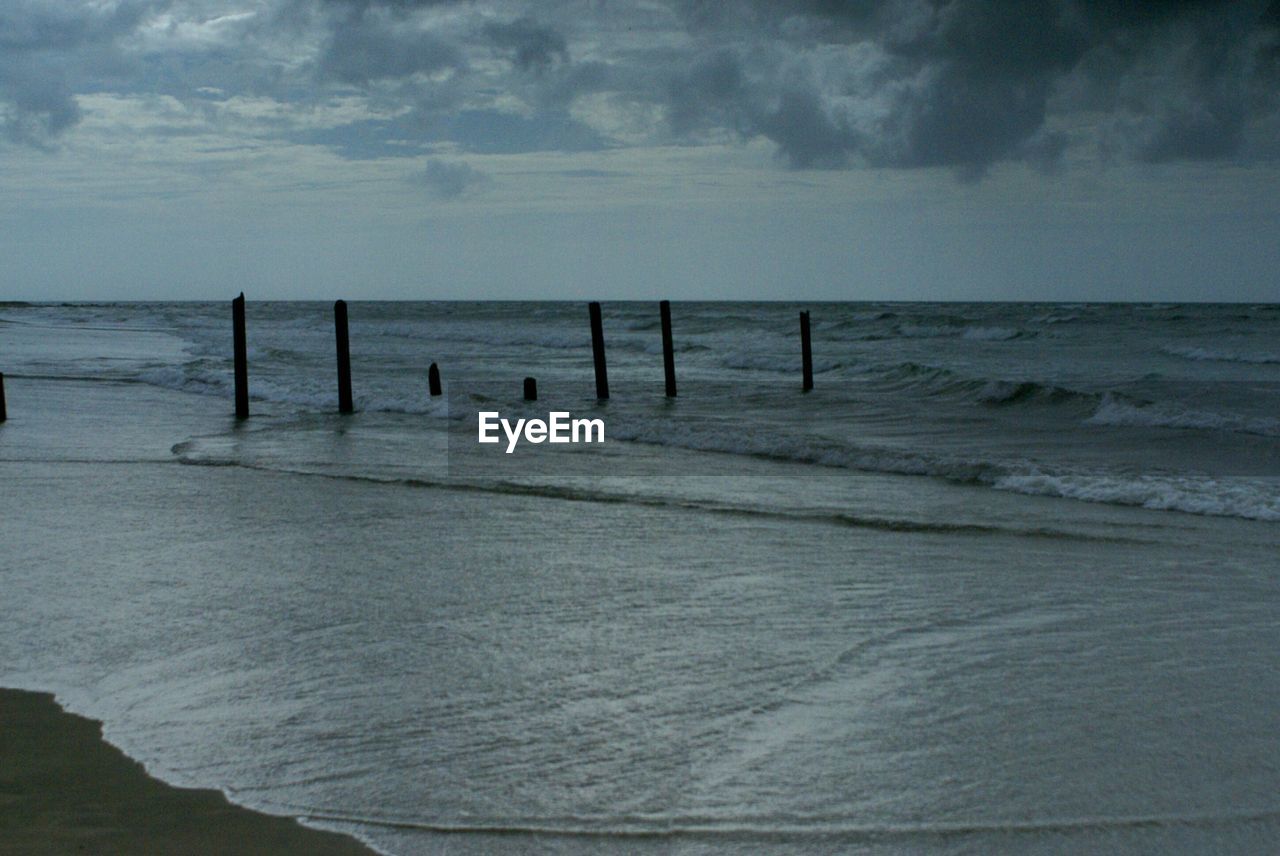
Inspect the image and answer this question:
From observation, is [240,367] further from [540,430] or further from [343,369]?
[540,430]

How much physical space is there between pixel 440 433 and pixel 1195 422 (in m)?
10.4

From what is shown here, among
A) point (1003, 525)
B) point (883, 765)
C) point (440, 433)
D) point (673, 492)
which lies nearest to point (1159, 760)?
point (883, 765)

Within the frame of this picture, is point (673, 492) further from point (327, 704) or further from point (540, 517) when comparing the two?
point (327, 704)

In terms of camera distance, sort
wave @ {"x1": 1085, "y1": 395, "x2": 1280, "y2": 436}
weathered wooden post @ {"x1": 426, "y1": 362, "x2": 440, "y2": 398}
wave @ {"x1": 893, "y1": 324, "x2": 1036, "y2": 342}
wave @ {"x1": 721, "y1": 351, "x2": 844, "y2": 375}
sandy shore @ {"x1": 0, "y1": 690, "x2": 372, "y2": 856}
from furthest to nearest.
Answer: wave @ {"x1": 893, "y1": 324, "x2": 1036, "y2": 342}
wave @ {"x1": 721, "y1": 351, "x2": 844, "y2": 375}
weathered wooden post @ {"x1": 426, "y1": 362, "x2": 440, "y2": 398}
wave @ {"x1": 1085, "y1": 395, "x2": 1280, "y2": 436}
sandy shore @ {"x1": 0, "y1": 690, "x2": 372, "y2": 856}

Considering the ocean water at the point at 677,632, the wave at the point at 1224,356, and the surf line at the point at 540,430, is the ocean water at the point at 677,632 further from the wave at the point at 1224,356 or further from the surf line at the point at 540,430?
the wave at the point at 1224,356

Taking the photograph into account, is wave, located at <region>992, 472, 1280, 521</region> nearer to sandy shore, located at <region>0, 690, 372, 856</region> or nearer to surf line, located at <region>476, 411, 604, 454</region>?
surf line, located at <region>476, 411, 604, 454</region>

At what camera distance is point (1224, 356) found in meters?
33.9

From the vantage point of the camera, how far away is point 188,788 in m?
3.70

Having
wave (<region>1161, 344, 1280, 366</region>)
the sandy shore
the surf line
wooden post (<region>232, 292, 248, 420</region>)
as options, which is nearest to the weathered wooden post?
the surf line

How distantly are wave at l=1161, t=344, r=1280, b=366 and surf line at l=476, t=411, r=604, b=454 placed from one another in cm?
2353

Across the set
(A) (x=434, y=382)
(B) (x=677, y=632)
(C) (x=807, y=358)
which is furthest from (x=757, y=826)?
(C) (x=807, y=358)

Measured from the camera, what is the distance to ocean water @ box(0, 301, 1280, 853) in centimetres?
365

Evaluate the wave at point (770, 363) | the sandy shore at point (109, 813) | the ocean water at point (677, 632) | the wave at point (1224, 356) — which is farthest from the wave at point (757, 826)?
the wave at point (1224, 356)

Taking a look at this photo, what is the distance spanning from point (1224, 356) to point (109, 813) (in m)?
35.9
